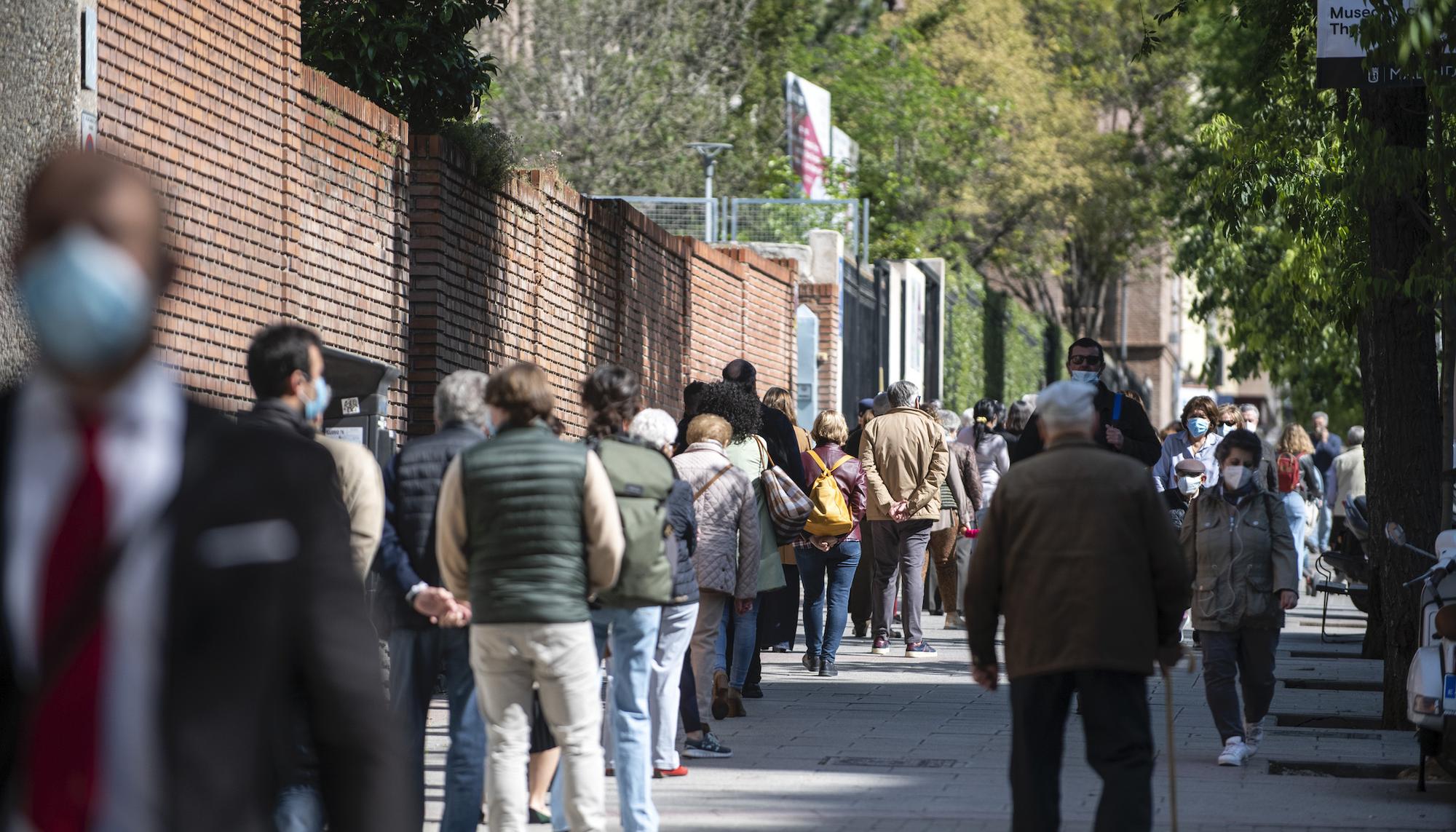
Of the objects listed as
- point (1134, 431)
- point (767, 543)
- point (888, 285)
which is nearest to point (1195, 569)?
point (1134, 431)

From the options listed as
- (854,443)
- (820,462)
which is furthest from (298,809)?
(854,443)

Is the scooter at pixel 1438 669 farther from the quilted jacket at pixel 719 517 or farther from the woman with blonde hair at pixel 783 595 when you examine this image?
the woman with blonde hair at pixel 783 595

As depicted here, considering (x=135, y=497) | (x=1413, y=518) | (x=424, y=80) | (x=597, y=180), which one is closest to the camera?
(x=135, y=497)

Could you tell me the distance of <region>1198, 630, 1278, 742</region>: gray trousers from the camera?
973 cm

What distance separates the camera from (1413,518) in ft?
35.3

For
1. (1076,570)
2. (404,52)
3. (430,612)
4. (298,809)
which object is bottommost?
(298,809)

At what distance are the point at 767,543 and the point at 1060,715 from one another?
14.9 feet

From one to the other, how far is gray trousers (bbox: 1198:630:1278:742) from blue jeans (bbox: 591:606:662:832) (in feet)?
10.9

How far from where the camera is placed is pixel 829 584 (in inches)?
516

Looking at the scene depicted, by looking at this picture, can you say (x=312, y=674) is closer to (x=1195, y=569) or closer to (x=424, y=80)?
(x=1195, y=569)

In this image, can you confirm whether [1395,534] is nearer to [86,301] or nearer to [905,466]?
[905,466]

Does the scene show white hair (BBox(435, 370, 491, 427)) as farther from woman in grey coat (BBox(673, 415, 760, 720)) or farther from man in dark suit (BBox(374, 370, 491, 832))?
woman in grey coat (BBox(673, 415, 760, 720))

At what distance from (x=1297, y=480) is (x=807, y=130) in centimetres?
1136

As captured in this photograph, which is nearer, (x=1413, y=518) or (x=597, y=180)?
(x=1413, y=518)
